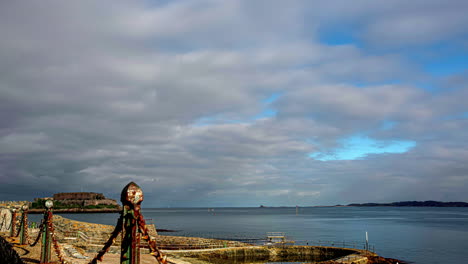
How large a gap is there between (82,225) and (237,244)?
92.6ft

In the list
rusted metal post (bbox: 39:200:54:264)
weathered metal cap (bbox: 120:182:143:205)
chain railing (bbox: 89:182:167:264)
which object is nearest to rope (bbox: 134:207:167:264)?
chain railing (bbox: 89:182:167:264)

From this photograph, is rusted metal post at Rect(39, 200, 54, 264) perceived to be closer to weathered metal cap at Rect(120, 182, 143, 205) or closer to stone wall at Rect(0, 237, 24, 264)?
weathered metal cap at Rect(120, 182, 143, 205)

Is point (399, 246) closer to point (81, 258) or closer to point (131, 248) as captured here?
point (81, 258)

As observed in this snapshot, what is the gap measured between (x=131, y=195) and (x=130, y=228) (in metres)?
0.64

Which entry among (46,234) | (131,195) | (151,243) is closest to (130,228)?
Result: (151,243)

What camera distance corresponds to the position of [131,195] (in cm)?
698

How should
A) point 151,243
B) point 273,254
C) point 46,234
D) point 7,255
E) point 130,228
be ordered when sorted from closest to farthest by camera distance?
point 7,255 → point 151,243 → point 130,228 → point 46,234 → point 273,254

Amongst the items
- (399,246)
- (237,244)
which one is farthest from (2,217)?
(399,246)

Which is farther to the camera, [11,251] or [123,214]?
[123,214]

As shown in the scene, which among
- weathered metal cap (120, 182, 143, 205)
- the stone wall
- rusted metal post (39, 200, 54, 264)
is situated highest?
weathered metal cap (120, 182, 143, 205)

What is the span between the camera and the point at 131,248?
6891 mm

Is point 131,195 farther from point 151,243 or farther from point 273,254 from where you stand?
point 273,254

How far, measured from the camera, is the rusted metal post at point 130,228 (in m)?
6.91

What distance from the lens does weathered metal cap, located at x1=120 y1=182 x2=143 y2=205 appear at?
6.94 m
